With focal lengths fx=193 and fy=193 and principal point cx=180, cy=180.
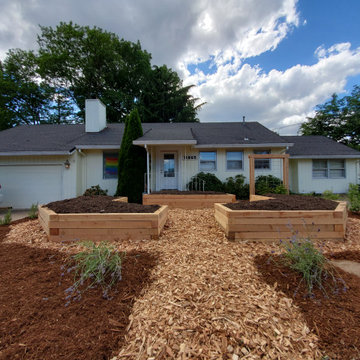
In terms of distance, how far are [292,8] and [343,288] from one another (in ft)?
32.7

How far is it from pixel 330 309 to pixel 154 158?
27.1 feet

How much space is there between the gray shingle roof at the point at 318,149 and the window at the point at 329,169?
0.49 meters

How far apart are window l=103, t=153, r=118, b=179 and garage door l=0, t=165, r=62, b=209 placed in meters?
1.82

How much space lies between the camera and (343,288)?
182cm

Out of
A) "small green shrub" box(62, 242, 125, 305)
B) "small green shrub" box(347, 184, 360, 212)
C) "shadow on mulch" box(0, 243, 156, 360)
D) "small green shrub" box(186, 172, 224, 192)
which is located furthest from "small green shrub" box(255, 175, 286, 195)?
"small green shrub" box(62, 242, 125, 305)

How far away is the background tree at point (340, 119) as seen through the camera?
16.4m

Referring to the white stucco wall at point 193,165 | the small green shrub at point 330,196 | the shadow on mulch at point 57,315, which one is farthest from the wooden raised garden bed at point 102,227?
the white stucco wall at point 193,165

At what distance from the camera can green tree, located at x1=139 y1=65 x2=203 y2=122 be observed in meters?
20.6

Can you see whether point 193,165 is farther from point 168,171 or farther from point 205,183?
point 168,171

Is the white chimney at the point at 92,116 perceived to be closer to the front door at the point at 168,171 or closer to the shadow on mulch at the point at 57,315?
the front door at the point at 168,171

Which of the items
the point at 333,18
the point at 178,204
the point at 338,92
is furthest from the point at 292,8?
the point at 338,92

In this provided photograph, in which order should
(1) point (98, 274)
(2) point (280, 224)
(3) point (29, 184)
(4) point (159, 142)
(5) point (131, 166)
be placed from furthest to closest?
(3) point (29, 184) → (5) point (131, 166) → (4) point (159, 142) → (2) point (280, 224) → (1) point (98, 274)

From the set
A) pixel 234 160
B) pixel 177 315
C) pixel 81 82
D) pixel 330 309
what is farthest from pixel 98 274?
pixel 81 82

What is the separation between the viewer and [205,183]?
8.70 meters
